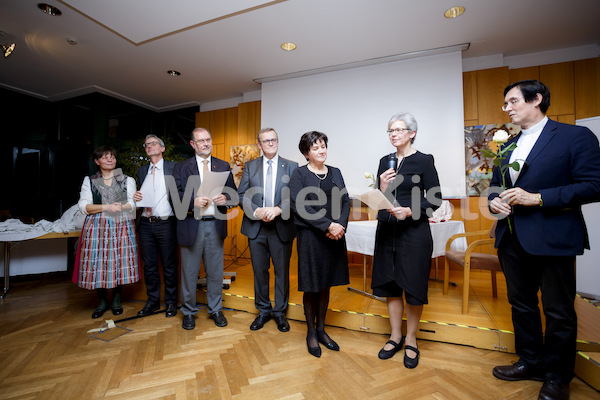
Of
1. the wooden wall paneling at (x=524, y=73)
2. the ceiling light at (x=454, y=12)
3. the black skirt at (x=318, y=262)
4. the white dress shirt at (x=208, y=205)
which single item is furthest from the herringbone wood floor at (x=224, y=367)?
the wooden wall paneling at (x=524, y=73)

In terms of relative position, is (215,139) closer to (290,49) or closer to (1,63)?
(290,49)

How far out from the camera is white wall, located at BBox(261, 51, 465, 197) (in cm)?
423

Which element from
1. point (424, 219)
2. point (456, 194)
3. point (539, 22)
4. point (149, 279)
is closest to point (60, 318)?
point (149, 279)

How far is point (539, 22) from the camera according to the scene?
11.7ft

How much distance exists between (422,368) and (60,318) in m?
3.61

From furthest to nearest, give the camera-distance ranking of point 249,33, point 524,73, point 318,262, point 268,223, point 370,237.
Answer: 1. point 524,73
2. point 249,33
3. point 370,237
4. point 268,223
5. point 318,262

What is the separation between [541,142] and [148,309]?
3.75 meters

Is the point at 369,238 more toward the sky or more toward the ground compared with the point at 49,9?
more toward the ground

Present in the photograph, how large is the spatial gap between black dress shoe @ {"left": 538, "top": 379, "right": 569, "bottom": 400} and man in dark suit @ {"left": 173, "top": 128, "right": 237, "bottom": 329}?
8.11ft

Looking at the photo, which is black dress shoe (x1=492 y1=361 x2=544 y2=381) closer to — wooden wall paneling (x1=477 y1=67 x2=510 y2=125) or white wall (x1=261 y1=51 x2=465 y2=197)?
white wall (x1=261 y1=51 x2=465 y2=197)

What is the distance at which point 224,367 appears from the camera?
2119mm

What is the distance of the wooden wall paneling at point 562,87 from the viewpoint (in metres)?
4.06

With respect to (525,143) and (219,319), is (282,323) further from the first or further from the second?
(525,143)

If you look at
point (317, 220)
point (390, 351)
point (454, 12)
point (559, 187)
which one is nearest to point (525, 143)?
point (559, 187)
